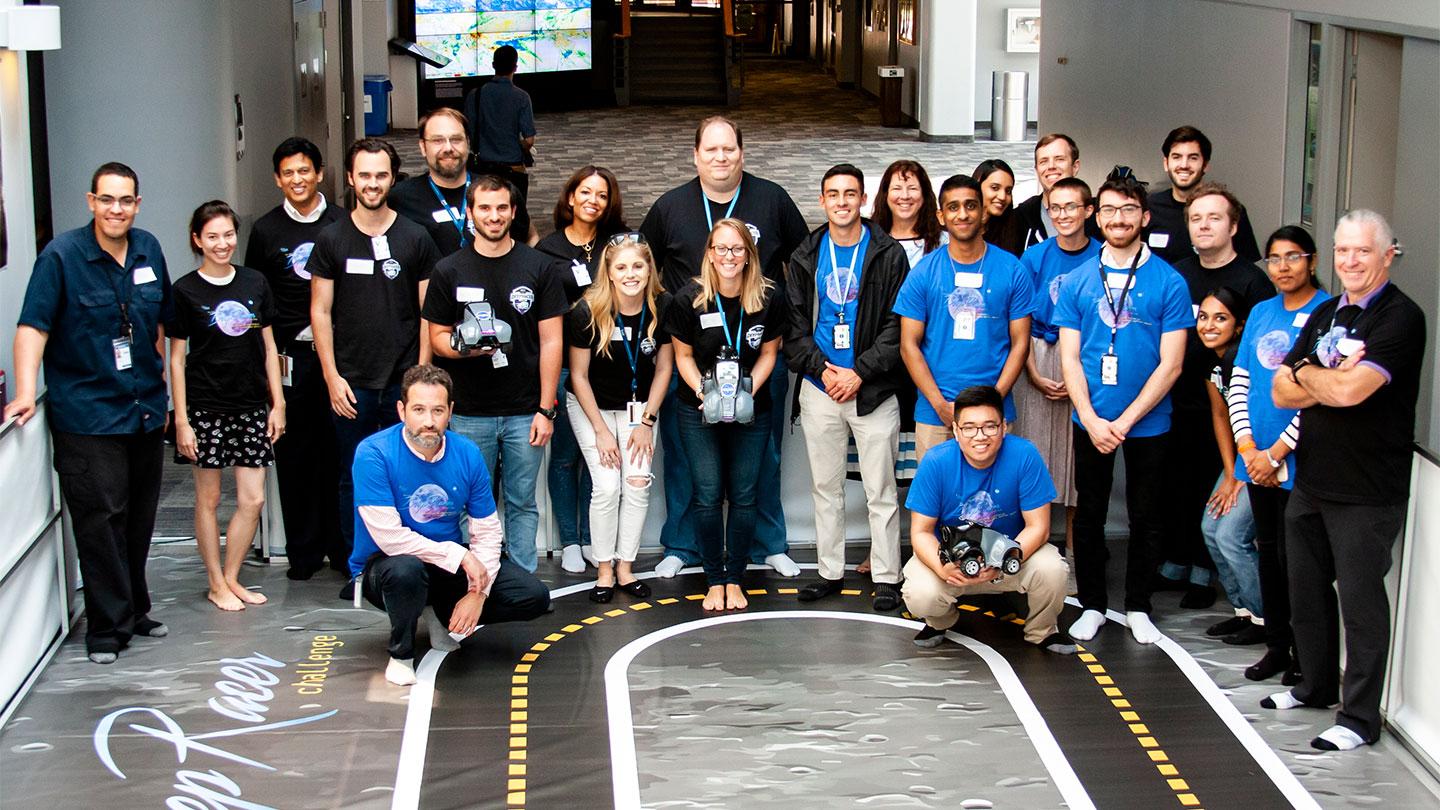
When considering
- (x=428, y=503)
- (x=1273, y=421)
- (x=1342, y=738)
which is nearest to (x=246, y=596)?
(x=428, y=503)

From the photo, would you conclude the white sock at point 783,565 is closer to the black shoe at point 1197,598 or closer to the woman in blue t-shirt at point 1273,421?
the black shoe at point 1197,598

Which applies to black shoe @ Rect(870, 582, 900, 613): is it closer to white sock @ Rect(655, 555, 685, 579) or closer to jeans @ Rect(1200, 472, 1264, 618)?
white sock @ Rect(655, 555, 685, 579)

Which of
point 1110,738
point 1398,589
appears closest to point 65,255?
point 1110,738

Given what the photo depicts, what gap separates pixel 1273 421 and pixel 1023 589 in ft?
3.65

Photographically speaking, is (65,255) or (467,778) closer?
(467,778)

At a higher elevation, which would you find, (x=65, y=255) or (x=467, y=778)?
(x=65, y=255)

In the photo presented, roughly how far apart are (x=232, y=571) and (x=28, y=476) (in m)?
1.10

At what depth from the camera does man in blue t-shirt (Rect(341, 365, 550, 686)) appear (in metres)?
5.99

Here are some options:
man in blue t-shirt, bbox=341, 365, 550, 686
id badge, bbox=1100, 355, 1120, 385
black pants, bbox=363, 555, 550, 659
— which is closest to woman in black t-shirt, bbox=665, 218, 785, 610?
black pants, bbox=363, 555, 550, 659

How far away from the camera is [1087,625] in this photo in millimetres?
6598

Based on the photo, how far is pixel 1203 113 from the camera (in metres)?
10.4

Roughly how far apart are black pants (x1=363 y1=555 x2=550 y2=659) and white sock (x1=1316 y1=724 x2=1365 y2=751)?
285cm

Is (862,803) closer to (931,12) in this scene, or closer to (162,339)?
(162,339)

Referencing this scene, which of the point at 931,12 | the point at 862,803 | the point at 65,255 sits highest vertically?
the point at 931,12
